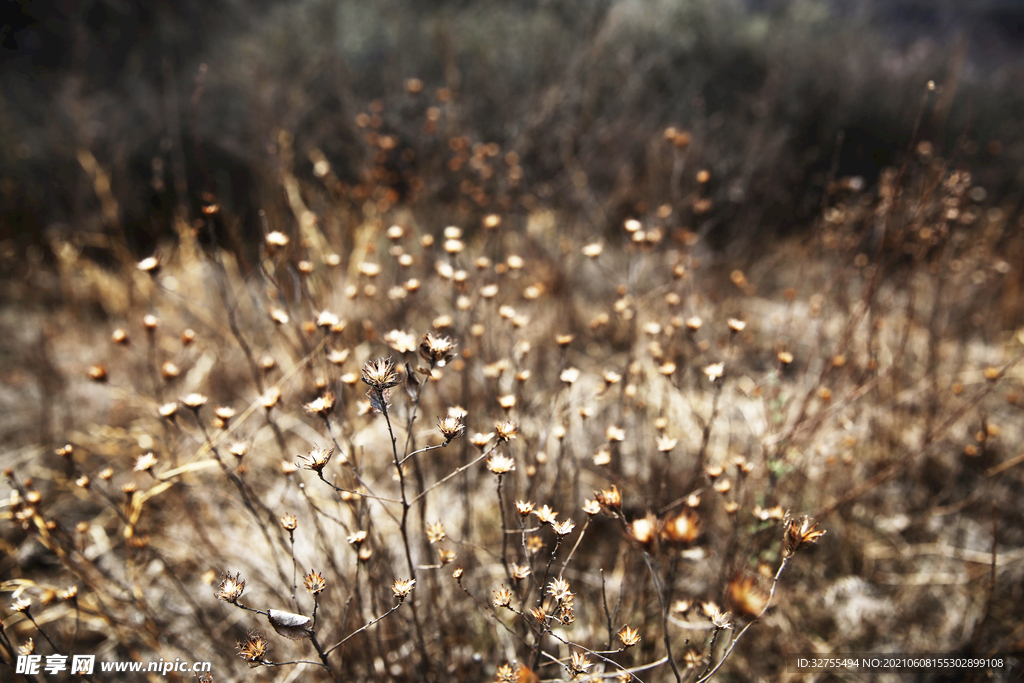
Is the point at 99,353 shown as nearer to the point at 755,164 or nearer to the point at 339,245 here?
the point at 339,245

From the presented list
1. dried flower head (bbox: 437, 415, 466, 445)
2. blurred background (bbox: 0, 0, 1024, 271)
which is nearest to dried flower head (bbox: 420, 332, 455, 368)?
dried flower head (bbox: 437, 415, 466, 445)

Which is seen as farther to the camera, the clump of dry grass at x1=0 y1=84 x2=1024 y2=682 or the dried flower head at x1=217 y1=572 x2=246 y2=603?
the clump of dry grass at x1=0 y1=84 x2=1024 y2=682

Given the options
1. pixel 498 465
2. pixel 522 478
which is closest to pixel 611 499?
pixel 498 465

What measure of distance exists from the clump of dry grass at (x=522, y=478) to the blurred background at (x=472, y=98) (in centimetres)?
128

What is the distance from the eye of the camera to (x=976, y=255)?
8.38 ft

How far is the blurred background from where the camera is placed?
156 inches

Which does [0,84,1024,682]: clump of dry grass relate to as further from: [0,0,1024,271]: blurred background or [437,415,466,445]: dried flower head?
[0,0,1024,271]: blurred background

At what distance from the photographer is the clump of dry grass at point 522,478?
1.23m

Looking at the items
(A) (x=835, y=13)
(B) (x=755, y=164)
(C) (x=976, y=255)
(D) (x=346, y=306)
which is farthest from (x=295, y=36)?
(A) (x=835, y=13)

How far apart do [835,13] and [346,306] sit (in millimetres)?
8861

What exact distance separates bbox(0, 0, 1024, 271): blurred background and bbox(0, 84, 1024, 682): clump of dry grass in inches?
50.6

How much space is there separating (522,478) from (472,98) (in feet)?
10.5

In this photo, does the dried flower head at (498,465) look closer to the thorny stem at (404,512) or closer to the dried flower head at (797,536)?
the thorny stem at (404,512)

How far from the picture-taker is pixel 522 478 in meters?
1.87
